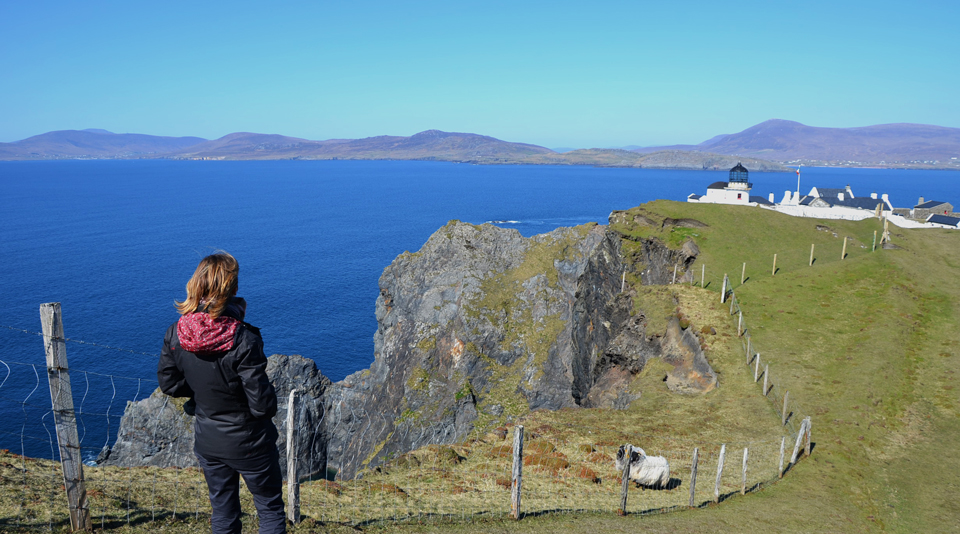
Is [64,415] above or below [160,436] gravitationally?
above

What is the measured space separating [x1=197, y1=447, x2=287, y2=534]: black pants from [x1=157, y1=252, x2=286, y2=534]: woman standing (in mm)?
14

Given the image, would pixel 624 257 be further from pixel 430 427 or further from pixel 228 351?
pixel 228 351

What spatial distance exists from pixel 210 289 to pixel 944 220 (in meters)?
108

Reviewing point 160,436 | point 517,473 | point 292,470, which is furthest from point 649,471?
point 160,436

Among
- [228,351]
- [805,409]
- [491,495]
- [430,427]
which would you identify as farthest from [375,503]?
[430,427]

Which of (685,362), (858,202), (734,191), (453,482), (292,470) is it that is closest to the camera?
(292,470)

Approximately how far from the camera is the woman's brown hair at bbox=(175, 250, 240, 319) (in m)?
6.84

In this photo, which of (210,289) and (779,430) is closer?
(210,289)

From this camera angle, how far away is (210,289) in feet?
22.7

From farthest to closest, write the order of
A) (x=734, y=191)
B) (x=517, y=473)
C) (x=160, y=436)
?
(x=734, y=191) < (x=160, y=436) < (x=517, y=473)

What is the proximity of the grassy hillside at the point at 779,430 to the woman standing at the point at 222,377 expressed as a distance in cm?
478

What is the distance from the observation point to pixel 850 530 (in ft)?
58.5

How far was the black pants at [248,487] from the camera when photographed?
7.68m

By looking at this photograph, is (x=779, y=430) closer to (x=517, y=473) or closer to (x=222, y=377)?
(x=517, y=473)
